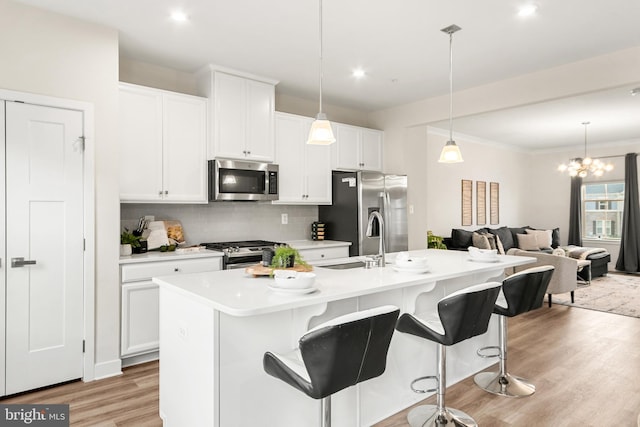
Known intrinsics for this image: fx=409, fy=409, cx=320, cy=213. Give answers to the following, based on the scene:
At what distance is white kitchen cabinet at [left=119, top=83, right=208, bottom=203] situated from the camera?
353 cm

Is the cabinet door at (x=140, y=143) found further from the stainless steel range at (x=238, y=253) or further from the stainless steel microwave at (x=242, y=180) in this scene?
the stainless steel range at (x=238, y=253)

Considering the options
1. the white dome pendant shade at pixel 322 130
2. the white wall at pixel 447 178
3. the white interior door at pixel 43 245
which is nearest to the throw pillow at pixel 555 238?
the white wall at pixel 447 178

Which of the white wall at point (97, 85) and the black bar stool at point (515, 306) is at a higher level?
the white wall at point (97, 85)

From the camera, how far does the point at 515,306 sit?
2748 mm

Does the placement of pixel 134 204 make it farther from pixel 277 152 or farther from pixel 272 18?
pixel 272 18

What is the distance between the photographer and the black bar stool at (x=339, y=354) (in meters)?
1.57

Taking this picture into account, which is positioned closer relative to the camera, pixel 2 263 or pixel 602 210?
pixel 2 263

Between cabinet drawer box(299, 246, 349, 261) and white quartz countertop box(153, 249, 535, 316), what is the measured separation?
5.74ft

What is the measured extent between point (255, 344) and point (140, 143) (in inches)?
94.7

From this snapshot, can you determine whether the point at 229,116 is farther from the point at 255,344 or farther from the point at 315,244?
the point at 255,344

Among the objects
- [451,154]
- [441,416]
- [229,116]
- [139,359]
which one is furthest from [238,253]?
[441,416]

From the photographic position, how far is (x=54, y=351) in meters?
2.98

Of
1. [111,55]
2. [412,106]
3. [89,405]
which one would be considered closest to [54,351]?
[89,405]

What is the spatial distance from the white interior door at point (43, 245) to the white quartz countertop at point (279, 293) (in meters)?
1.18
